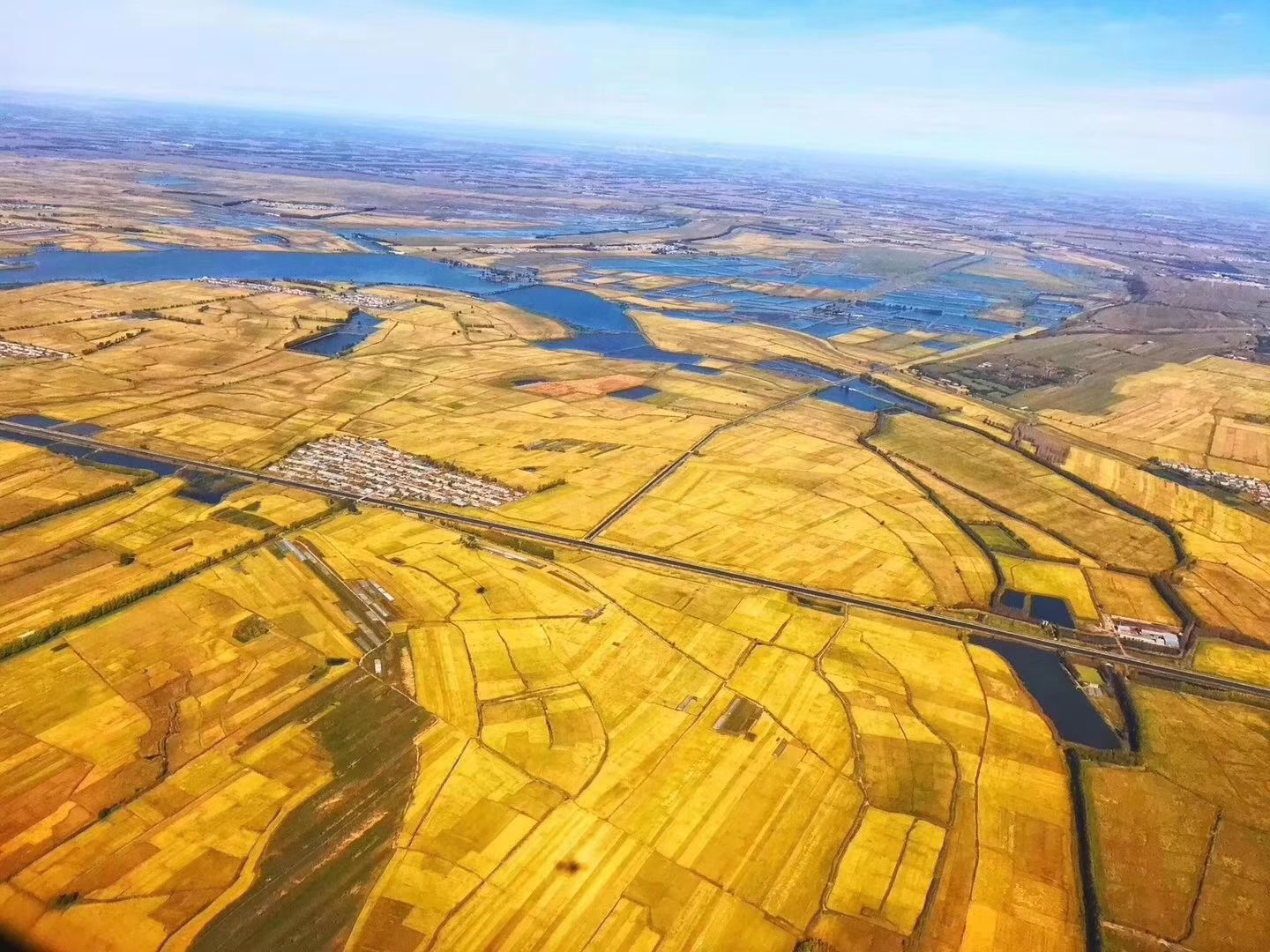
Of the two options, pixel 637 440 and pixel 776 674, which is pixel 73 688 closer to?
pixel 776 674

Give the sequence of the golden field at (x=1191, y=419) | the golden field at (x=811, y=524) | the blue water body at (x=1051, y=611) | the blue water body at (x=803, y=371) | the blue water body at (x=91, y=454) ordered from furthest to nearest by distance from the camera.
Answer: the blue water body at (x=803, y=371)
the golden field at (x=1191, y=419)
the blue water body at (x=91, y=454)
the golden field at (x=811, y=524)
the blue water body at (x=1051, y=611)

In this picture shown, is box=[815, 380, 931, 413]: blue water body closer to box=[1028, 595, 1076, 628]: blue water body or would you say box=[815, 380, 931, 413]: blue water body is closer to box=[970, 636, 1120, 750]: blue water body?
box=[1028, 595, 1076, 628]: blue water body

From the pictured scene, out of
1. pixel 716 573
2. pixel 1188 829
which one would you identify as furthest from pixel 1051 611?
pixel 716 573

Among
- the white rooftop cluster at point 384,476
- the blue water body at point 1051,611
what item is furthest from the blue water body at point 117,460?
the blue water body at point 1051,611

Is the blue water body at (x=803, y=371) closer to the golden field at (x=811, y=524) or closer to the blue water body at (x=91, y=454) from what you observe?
the golden field at (x=811, y=524)

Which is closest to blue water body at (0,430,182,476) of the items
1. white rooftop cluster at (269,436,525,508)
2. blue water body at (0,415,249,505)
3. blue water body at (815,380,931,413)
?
blue water body at (0,415,249,505)

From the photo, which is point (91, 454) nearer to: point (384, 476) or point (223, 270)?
point (384, 476)
